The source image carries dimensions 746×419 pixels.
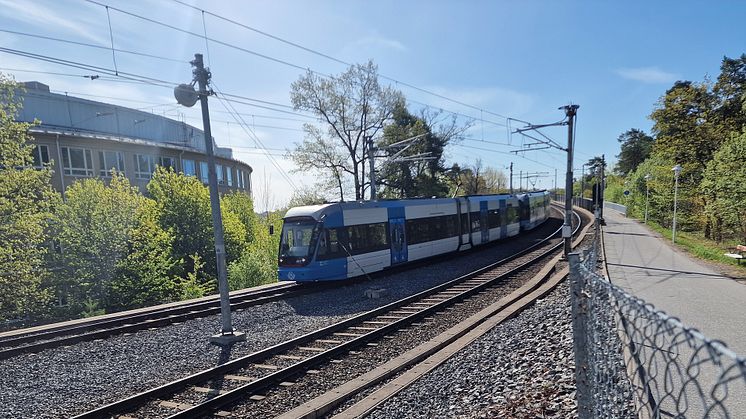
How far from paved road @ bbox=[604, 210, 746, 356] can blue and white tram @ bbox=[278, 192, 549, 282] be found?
7.22 meters

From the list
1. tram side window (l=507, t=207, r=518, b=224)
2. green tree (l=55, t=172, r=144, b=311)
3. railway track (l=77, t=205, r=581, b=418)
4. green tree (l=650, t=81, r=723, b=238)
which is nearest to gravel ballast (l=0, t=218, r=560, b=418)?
A: railway track (l=77, t=205, r=581, b=418)

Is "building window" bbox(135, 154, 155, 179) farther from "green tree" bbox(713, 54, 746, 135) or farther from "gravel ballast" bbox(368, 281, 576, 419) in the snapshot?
"green tree" bbox(713, 54, 746, 135)

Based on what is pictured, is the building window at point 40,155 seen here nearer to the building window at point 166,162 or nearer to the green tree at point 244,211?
the building window at point 166,162

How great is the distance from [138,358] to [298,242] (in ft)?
21.4

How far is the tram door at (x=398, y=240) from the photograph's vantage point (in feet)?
52.9

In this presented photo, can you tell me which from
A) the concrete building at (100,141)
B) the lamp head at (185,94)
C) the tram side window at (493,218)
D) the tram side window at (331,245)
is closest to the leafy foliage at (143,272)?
the tram side window at (331,245)

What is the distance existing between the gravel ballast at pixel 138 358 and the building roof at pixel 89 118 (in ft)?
98.8

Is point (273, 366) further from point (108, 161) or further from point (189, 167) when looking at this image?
point (189, 167)

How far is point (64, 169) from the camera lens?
30766 mm

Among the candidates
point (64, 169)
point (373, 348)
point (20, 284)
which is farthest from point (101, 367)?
point (64, 169)

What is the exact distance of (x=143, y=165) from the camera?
36250 millimetres

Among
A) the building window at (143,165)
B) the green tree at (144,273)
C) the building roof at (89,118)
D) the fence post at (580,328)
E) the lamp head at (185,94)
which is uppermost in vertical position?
the building roof at (89,118)

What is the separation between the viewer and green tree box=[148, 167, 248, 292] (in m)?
25.2

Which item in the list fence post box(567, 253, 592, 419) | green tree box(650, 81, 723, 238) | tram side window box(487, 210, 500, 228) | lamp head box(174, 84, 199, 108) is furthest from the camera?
green tree box(650, 81, 723, 238)
